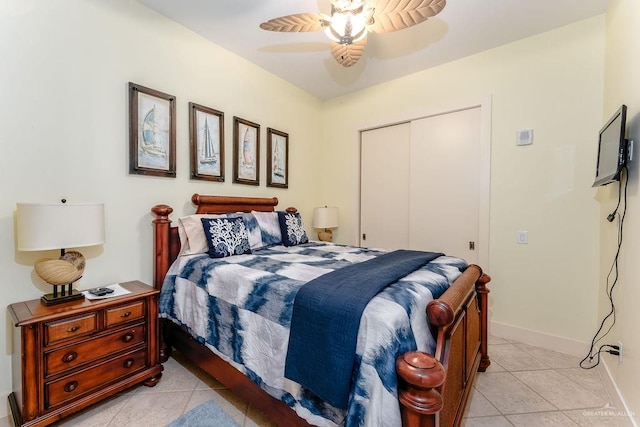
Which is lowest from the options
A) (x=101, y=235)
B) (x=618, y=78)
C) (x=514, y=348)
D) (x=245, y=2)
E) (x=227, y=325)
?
(x=514, y=348)

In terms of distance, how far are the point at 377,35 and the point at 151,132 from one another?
2193mm

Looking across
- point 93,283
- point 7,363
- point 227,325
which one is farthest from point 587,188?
point 7,363

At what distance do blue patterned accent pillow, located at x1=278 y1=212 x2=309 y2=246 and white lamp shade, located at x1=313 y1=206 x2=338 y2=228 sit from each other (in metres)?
0.64

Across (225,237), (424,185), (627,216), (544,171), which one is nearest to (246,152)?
(225,237)

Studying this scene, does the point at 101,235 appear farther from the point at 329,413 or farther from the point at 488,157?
the point at 488,157

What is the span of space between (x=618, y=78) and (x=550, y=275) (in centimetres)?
160

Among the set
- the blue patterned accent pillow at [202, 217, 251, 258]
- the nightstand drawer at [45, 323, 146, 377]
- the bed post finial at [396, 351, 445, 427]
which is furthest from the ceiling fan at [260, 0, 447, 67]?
the nightstand drawer at [45, 323, 146, 377]

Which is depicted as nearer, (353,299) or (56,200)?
(353,299)

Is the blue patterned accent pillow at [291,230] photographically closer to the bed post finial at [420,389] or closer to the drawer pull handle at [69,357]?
the drawer pull handle at [69,357]

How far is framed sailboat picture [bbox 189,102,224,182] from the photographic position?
255 centimetres

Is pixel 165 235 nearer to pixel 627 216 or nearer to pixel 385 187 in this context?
pixel 385 187

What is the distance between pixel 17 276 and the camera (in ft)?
5.49

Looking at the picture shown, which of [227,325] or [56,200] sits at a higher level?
[56,200]

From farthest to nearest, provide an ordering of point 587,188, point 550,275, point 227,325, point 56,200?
point 550,275 → point 587,188 → point 56,200 → point 227,325
